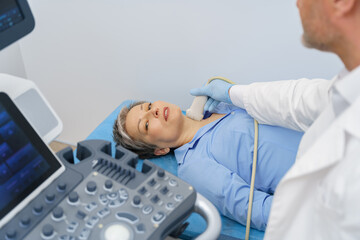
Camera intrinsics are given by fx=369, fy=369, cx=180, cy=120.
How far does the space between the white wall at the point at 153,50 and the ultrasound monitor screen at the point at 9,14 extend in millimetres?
1172

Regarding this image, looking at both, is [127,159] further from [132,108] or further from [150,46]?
[150,46]

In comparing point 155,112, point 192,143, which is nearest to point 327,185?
point 192,143

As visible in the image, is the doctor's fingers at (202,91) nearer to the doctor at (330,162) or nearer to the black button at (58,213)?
the doctor at (330,162)

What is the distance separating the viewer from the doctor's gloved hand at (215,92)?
167 cm

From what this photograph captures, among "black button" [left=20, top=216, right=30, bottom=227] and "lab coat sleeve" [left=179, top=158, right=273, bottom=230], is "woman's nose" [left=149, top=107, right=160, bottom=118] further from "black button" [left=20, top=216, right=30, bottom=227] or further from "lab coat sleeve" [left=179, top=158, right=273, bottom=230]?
"black button" [left=20, top=216, right=30, bottom=227]

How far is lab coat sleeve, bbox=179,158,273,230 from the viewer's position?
1.32 m

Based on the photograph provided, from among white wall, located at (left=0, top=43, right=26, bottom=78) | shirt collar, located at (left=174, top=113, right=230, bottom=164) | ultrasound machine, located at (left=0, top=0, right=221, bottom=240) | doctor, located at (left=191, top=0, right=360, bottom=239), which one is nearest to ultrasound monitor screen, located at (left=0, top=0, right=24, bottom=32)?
ultrasound machine, located at (left=0, top=0, right=221, bottom=240)

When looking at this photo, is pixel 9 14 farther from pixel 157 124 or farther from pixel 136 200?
pixel 157 124

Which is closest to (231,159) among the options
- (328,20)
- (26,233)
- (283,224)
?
(283,224)

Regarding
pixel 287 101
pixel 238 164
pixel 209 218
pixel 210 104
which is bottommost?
pixel 238 164

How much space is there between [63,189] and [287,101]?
86 cm

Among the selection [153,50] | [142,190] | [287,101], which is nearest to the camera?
[142,190]

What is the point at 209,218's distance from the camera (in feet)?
2.69

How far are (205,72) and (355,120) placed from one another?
1.27 metres
